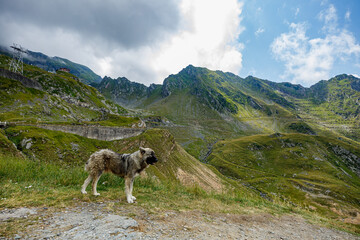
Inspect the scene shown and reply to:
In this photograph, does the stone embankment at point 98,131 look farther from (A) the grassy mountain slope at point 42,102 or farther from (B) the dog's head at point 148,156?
(B) the dog's head at point 148,156

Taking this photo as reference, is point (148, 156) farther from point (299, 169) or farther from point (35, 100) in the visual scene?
point (299, 169)

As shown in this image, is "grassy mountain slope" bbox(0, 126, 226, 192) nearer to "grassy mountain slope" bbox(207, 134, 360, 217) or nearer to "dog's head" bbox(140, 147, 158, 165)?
"dog's head" bbox(140, 147, 158, 165)

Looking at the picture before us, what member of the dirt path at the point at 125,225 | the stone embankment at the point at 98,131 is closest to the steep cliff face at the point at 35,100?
the stone embankment at the point at 98,131

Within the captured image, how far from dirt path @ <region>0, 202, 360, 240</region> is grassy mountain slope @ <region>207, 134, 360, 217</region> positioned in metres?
90.7

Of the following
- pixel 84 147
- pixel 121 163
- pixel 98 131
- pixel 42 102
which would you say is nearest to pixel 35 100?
pixel 42 102

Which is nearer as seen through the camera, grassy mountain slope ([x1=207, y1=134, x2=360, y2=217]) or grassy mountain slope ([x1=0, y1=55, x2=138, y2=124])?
grassy mountain slope ([x1=0, y1=55, x2=138, y2=124])

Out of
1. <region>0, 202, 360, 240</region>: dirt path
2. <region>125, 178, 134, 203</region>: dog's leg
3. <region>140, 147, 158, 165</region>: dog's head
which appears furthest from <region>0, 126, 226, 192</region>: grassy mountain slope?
<region>0, 202, 360, 240</region>: dirt path

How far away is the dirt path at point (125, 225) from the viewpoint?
15.5 feet

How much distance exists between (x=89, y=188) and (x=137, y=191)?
9.53 ft

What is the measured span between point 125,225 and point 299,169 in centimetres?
18903

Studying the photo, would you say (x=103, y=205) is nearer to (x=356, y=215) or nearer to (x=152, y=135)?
(x=152, y=135)

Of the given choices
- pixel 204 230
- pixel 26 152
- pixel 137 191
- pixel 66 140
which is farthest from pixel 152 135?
pixel 204 230

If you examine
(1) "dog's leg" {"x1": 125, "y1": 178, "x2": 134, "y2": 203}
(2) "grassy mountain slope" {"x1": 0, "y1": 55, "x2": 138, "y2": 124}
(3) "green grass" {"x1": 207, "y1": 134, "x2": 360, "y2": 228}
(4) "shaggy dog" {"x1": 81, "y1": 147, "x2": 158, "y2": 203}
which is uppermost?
(2) "grassy mountain slope" {"x1": 0, "y1": 55, "x2": 138, "y2": 124}

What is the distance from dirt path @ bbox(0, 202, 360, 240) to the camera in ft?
15.5
